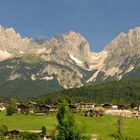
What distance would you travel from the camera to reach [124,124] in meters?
198

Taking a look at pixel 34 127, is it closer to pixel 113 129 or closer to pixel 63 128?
pixel 113 129

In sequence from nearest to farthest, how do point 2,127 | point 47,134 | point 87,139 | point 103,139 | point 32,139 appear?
point 87,139 → point 32,139 → point 103,139 → point 47,134 → point 2,127

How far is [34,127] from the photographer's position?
198250mm

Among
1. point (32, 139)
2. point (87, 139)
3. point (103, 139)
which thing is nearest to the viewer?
point (87, 139)

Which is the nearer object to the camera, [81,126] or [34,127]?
[81,126]

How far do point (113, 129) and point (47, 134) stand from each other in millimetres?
24294

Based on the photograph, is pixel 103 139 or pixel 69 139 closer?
pixel 69 139

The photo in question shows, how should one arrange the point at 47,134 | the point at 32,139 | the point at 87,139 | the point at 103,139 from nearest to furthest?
the point at 87,139 < the point at 32,139 < the point at 103,139 < the point at 47,134

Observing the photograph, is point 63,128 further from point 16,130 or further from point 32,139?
point 16,130

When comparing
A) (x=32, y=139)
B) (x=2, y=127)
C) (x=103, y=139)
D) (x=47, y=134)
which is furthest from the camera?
(x=2, y=127)

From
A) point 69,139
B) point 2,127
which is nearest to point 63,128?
point 69,139

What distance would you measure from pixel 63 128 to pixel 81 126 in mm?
3260

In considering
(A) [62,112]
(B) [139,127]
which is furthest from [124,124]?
(A) [62,112]

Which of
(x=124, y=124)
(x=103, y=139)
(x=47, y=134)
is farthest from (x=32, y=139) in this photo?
(x=124, y=124)
